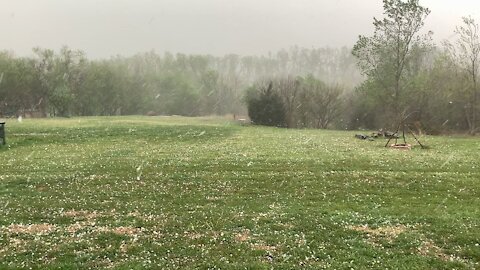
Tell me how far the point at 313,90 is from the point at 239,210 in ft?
211

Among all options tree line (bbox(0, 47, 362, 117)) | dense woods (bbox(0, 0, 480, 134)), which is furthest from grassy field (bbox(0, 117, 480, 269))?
tree line (bbox(0, 47, 362, 117))

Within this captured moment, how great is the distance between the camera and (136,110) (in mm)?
112750

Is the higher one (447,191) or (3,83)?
(3,83)

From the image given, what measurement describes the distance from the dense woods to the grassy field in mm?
19778

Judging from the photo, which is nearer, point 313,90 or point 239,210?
point 239,210

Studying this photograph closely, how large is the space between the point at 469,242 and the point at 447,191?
6.56 metres

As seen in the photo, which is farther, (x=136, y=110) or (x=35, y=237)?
(x=136, y=110)

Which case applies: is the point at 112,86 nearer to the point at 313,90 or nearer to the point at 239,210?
the point at 313,90

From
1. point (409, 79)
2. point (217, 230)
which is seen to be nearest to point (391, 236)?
point (217, 230)

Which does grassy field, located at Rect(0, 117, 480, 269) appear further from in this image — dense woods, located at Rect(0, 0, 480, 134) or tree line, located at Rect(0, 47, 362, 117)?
tree line, located at Rect(0, 47, 362, 117)

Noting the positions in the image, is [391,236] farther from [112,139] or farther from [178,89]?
[178,89]

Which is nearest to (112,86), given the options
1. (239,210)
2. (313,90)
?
(313,90)

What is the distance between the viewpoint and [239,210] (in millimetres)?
14883

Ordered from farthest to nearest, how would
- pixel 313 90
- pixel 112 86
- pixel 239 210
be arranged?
pixel 112 86, pixel 313 90, pixel 239 210
